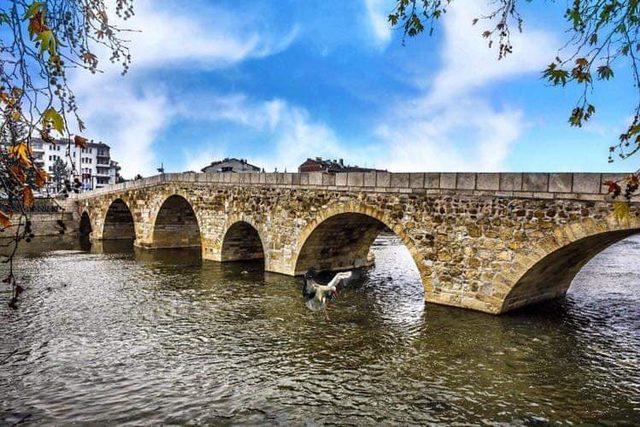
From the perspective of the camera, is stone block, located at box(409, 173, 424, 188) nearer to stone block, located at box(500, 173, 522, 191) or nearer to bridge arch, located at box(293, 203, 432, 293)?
bridge arch, located at box(293, 203, 432, 293)

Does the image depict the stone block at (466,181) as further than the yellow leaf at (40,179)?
Yes

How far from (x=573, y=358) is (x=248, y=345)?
24.1 ft

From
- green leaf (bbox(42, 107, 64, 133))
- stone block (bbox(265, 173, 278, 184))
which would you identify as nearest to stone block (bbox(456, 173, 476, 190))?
stone block (bbox(265, 173, 278, 184))

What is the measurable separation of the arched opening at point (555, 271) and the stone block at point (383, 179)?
5.11 metres

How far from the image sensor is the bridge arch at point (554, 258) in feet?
36.1

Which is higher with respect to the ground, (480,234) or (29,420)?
(480,234)

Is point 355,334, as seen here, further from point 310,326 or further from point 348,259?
point 348,259

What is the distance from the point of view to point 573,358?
1040cm

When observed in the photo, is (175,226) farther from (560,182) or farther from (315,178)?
(560,182)

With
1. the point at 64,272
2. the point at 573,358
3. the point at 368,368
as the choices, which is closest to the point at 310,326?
the point at 368,368

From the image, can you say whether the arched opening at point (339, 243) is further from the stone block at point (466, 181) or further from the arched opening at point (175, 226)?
the arched opening at point (175, 226)

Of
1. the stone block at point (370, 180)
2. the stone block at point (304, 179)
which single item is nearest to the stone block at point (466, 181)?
the stone block at point (370, 180)

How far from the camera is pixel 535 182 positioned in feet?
39.6

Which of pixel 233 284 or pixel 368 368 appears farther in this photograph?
pixel 233 284
